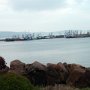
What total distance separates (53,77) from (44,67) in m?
0.69

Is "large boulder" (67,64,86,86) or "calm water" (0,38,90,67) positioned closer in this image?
"large boulder" (67,64,86,86)

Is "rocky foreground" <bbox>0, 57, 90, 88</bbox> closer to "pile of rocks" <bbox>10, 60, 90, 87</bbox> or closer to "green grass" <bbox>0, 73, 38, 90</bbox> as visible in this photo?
"pile of rocks" <bbox>10, 60, 90, 87</bbox>

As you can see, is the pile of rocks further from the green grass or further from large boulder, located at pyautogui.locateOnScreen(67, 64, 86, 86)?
the green grass

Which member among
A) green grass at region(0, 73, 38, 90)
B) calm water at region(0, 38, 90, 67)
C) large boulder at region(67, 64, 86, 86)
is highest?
green grass at region(0, 73, 38, 90)

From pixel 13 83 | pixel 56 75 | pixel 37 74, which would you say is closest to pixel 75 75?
pixel 56 75

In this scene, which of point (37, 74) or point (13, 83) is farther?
point (37, 74)

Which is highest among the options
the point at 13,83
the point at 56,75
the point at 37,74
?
the point at 13,83

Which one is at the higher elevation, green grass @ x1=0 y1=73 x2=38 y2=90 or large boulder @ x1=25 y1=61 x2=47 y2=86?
green grass @ x1=0 y1=73 x2=38 y2=90

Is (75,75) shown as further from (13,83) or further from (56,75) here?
(13,83)

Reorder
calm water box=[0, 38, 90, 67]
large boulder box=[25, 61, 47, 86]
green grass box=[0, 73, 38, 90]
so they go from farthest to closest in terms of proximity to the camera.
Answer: calm water box=[0, 38, 90, 67] → large boulder box=[25, 61, 47, 86] → green grass box=[0, 73, 38, 90]

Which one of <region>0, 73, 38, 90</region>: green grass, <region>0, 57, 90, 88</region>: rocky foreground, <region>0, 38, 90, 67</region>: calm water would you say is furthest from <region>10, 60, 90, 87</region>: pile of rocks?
<region>0, 38, 90, 67</region>: calm water

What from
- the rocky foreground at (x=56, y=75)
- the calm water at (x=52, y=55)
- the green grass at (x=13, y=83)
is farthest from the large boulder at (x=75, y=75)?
the calm water at (x=52, y=55)

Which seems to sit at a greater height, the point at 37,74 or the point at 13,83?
the point at 13,83

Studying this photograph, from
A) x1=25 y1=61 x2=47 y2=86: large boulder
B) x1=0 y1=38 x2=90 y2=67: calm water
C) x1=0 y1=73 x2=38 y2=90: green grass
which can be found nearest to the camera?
x1=0 y1=73 x2=38 y2=90: green grass
